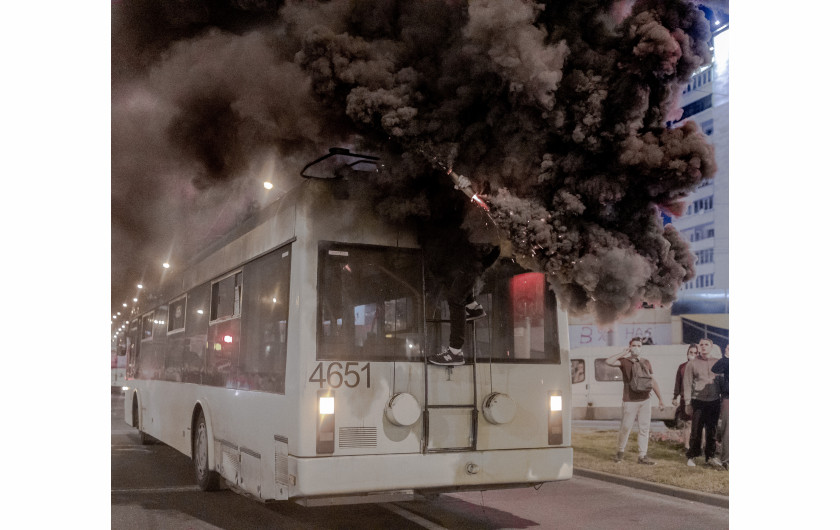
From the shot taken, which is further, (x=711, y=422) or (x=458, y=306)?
(x=711, y=422)

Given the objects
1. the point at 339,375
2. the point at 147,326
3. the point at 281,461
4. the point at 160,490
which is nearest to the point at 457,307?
the point at 339,375

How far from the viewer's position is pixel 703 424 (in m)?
8.05

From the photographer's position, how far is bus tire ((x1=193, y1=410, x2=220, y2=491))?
21.3ft

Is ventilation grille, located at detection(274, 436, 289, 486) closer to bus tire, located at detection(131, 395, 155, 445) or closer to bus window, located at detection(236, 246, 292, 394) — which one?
bus window, located at detection(236, 246, 292, 394)

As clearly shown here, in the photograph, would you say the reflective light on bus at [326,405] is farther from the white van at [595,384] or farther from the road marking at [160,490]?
the white van at [595,384]

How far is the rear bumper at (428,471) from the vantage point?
4.66 m

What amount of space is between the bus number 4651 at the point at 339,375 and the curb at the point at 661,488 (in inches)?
148

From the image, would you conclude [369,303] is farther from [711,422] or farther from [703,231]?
[711,422]

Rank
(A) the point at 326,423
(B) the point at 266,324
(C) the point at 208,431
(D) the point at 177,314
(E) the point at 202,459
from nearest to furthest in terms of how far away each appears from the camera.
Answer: (A) the point at 326,423
(B) the point at 266,324
(C) the point at 208,431
(E) the point at 202,459
(D) the point at 177,314

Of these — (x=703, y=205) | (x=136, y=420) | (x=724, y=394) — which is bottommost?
(x=136, y=420)

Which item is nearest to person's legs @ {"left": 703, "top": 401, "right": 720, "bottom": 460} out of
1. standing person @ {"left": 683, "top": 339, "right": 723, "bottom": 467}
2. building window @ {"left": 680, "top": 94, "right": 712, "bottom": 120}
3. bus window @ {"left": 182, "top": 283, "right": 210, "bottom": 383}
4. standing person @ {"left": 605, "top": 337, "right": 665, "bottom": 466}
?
standing person @ {"left": 683, "top": 339, "right": 723, "bottom": 467}

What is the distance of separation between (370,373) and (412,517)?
1.68 meters

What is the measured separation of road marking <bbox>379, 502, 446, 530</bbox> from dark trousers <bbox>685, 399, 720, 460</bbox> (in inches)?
139
